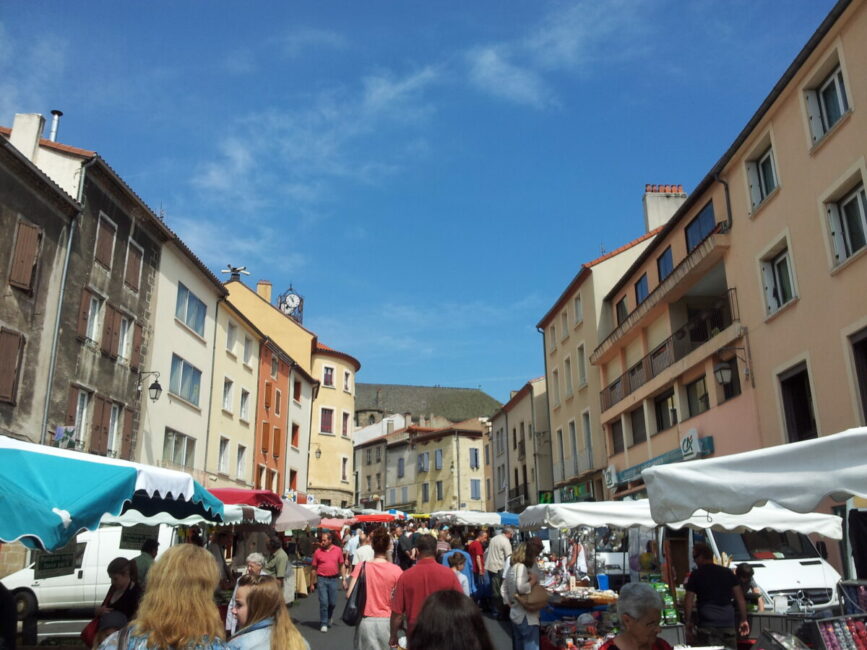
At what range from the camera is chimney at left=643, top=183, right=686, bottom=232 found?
33500 millimetres

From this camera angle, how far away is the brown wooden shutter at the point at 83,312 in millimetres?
20297

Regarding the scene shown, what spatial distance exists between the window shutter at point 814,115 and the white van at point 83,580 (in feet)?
55.5

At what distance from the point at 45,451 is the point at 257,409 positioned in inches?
1125

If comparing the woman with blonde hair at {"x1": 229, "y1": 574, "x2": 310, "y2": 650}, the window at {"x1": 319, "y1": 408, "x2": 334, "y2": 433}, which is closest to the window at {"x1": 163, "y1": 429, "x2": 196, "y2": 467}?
the window at {"x1": 319, "y1": 408, "x2": 334, "y2": 433}

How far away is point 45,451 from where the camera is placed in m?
6.84

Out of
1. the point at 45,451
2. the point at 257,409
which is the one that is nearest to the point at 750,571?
the point at 45,451

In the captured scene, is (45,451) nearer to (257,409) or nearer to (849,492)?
(849,492)

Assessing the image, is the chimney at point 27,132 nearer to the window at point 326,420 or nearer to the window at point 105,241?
the window at point 105,241

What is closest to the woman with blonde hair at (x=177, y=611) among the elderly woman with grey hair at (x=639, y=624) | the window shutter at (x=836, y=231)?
the elderly woman with grey hair at (x=639, y=624)

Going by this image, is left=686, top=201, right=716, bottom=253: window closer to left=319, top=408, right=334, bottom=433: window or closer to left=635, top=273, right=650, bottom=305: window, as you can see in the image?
left=635, top=273, right=650, bottom=305: window

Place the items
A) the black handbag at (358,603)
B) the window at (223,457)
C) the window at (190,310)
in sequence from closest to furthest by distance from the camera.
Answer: the black handbag at (358,603), the window at (190,310), the window at (223,457)

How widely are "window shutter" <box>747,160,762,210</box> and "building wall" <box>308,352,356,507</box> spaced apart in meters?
34.6

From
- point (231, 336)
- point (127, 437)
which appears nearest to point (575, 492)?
point (231, 336)

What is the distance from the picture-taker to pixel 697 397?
78.6 ft
